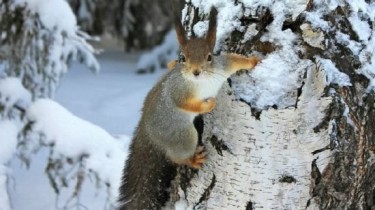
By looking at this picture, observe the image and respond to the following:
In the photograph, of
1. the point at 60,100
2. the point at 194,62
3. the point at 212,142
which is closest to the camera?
the point at 194,62

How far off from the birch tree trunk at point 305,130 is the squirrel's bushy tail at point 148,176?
0.19 metres

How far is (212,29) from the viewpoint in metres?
1.56

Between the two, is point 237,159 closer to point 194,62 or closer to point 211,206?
point 211,206

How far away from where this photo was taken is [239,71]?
1.65 m

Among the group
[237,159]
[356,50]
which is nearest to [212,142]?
[237,159]

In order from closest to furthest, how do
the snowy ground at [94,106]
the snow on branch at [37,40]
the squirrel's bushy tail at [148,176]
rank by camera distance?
the squirrel's bushy tail at [148,176] → the snow on branch at [37,40] → the snowy ground at [94,106]

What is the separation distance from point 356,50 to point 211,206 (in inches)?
19.5

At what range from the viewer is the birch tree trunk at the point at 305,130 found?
1.60 meters

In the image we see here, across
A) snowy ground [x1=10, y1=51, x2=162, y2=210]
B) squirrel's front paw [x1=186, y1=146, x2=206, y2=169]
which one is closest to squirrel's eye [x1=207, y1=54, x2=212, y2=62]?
squirrel's front paw [x1=186, y1=146, x2=206, y2=169]

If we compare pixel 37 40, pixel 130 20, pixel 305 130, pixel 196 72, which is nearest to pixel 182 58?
pixel 196 72

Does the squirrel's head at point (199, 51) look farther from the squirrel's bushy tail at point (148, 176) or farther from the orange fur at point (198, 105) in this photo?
the squirrel's bushy tail at point (148, 176)

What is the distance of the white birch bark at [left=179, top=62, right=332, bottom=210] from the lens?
62.8 inches

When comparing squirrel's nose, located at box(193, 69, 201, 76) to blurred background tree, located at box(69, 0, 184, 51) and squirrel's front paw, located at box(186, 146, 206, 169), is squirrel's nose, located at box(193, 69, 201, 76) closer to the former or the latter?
squirrel's front paw, located at box(186, 146, 206, 169)

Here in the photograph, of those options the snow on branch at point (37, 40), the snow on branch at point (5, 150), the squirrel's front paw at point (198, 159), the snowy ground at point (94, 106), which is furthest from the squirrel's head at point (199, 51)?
the snow on branch at point (37, 40)
